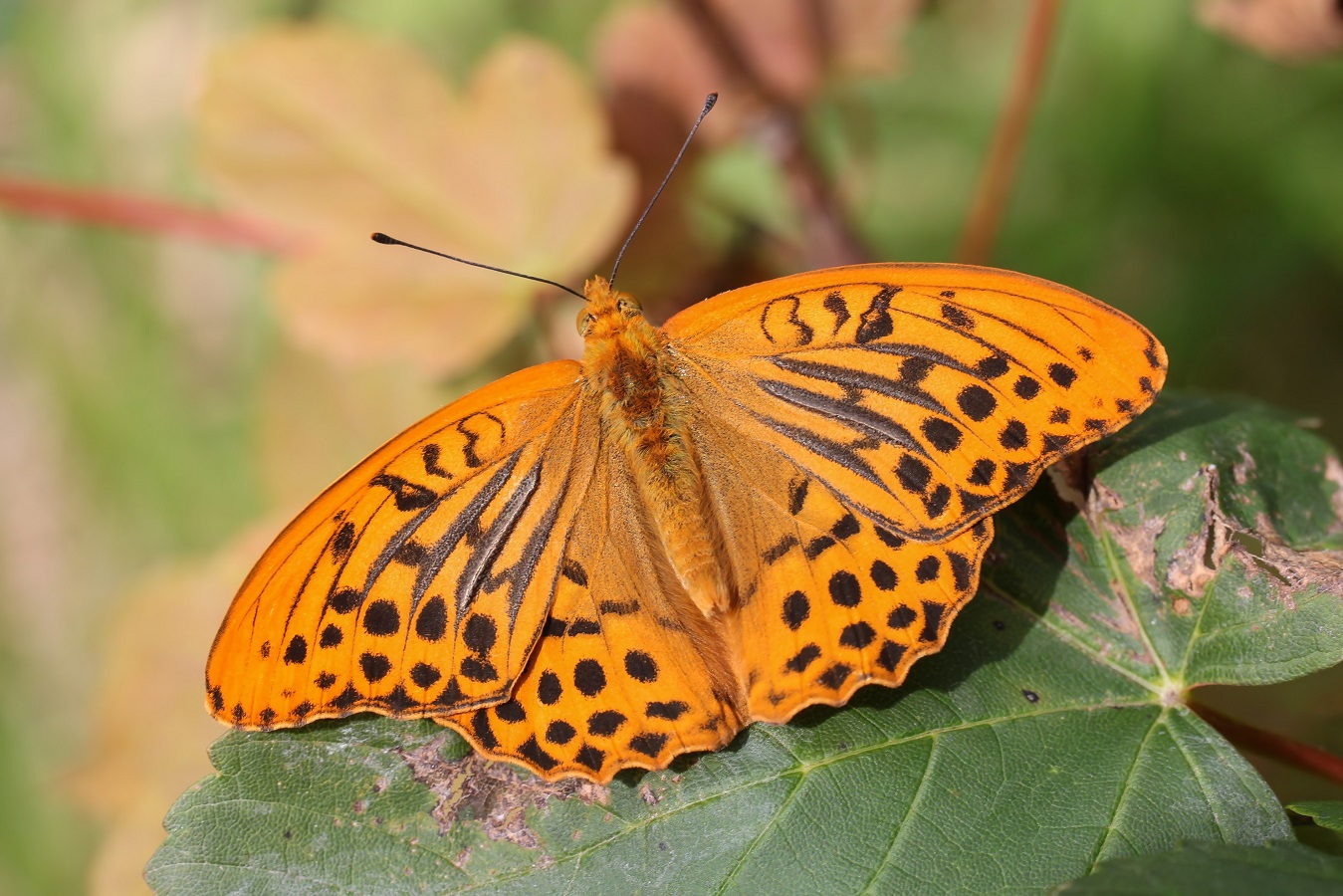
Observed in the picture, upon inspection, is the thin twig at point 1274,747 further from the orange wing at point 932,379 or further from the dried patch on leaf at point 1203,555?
the orange wing at point 932,379

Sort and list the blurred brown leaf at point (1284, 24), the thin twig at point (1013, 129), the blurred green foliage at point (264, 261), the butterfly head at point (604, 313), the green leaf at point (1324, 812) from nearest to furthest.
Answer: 1. the green leaf at point (1324, 812)
2. the butterfly head at point (604, 313)
3. the blurred brown leaf at point (1284, 24)
4. the thin twig at point (1013, 129)
5. the blurred green foliage at point (264, 261)

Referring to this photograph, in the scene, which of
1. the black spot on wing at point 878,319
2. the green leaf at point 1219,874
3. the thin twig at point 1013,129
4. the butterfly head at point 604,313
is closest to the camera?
the green leaf at point 1219,874

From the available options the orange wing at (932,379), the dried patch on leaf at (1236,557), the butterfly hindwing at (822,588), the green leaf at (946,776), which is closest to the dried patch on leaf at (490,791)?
the green leaf at (946,776)

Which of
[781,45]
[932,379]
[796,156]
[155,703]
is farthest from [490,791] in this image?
[781,45]

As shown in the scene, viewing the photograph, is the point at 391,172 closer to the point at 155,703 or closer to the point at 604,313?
the point at 604,313

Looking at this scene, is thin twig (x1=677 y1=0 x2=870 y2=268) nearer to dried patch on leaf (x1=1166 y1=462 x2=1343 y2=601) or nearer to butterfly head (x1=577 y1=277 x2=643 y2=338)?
butterfly head (x1=577 y1=277 x2=643 y2=338)

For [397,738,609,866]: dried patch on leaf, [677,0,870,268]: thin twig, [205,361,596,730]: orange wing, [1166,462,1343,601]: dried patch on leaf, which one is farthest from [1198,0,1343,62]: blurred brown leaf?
[397,738,609,866]: dried patch on leaf
